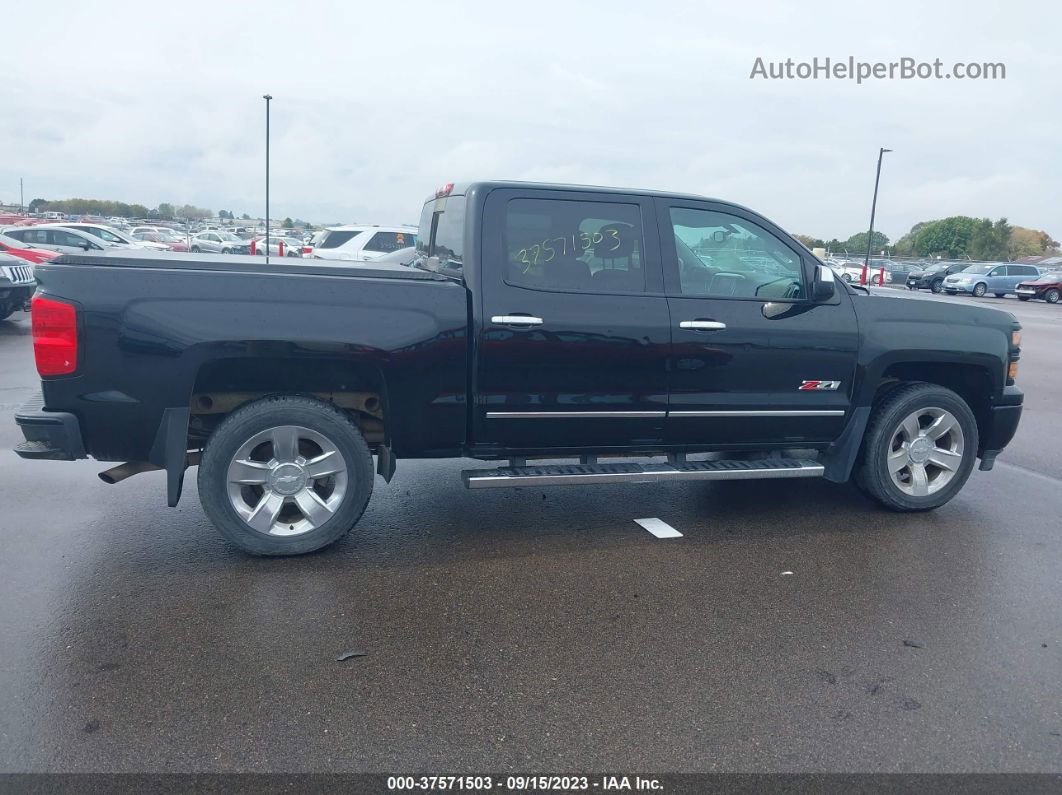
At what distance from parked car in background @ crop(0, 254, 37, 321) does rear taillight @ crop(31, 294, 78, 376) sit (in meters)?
10.2

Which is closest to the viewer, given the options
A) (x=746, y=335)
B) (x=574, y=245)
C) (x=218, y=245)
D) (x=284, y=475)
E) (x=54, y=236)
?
(x=284, y=475)

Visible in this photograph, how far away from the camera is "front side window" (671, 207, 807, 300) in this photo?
513 cm

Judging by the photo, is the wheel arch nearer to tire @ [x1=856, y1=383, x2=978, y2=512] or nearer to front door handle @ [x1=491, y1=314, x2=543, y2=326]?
tire @ [x1=856, y1=383, x2=978, y2=512]

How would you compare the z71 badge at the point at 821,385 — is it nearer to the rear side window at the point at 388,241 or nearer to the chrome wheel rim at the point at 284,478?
the chrome wheel rim at the point at 284,478

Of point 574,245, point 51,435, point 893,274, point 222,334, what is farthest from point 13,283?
point 893,274

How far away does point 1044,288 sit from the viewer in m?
33.7

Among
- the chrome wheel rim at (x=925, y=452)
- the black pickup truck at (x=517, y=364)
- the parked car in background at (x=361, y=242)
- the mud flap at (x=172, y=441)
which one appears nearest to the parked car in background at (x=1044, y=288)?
the parked car in background at (x=361, y=242)

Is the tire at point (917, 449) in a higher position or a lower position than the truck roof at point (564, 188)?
lower

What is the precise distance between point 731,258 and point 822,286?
1.78 ft

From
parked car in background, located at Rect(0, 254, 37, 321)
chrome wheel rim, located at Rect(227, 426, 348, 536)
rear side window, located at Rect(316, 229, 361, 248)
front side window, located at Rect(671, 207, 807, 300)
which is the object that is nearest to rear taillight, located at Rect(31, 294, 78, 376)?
chrome wheel rim, located at Rect(227, 426, 348, 536)

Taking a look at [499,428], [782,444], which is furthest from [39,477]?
[782,444]

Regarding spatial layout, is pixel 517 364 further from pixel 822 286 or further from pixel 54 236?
pixel 54 236

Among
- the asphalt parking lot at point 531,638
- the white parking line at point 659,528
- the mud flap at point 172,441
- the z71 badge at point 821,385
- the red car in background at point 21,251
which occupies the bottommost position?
the asphalt parking lot at point 531,638

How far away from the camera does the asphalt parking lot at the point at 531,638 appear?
3.01 m
